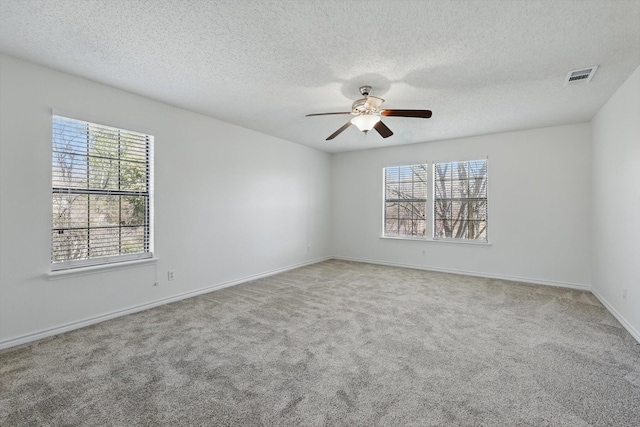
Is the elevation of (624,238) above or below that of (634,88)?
below

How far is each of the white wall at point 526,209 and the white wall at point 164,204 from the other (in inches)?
88.2

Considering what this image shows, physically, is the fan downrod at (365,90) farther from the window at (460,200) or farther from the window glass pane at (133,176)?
the window at (460,200)

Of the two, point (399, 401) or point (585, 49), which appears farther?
point (585, 49)

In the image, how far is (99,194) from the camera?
3299 millimetres

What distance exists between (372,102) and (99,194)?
316 cm

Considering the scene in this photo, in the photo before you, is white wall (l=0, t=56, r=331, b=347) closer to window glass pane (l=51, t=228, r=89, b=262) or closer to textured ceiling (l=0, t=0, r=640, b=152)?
window glass pane (l=51, t=228, r=89, b=262)

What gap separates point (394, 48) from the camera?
2.48m

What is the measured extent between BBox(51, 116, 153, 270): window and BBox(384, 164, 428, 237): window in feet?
14.9

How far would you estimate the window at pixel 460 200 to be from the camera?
5426mm

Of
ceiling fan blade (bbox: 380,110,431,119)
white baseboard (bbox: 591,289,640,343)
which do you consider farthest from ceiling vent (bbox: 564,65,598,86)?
white baseboard (bbox: 591,289,640,343)

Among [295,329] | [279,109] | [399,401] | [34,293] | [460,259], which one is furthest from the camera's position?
[460,259]

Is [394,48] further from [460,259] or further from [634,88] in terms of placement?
[460,259]

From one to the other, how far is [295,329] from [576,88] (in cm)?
399

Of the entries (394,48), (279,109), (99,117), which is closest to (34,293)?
(99,117)
